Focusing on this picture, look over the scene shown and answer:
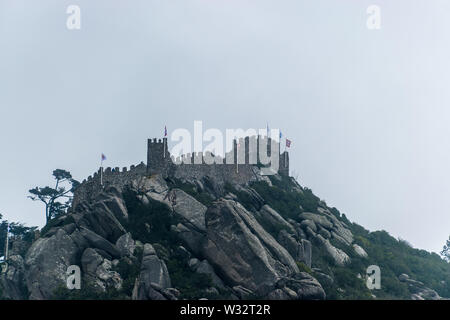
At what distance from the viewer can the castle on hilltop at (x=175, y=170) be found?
9144 centimetres

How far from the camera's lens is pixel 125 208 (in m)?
85.8

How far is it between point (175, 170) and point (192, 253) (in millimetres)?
18713

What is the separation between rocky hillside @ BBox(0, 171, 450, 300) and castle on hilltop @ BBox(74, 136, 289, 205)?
55.6 inches

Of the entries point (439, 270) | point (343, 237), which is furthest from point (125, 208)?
point (439, 270)

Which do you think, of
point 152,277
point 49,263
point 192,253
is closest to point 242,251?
point 192,253

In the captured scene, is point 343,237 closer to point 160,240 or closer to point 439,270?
point 439,270

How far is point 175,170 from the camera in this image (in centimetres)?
9525

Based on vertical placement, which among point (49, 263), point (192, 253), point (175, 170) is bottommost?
point (49, 263)

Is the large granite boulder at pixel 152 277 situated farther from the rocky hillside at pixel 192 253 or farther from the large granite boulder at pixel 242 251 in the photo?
the large granite boulder at pixel 242 251

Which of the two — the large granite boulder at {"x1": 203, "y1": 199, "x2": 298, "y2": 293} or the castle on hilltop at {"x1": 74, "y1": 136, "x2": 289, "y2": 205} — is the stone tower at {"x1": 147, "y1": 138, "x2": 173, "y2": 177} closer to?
the castle on hilltop at {"x1": 74, "y1": 136, "x2": 289, "y2": 205}

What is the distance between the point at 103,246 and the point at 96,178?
1517cm

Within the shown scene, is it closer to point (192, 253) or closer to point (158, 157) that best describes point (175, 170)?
point (158, 157)

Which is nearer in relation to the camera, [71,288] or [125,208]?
[71,288]
